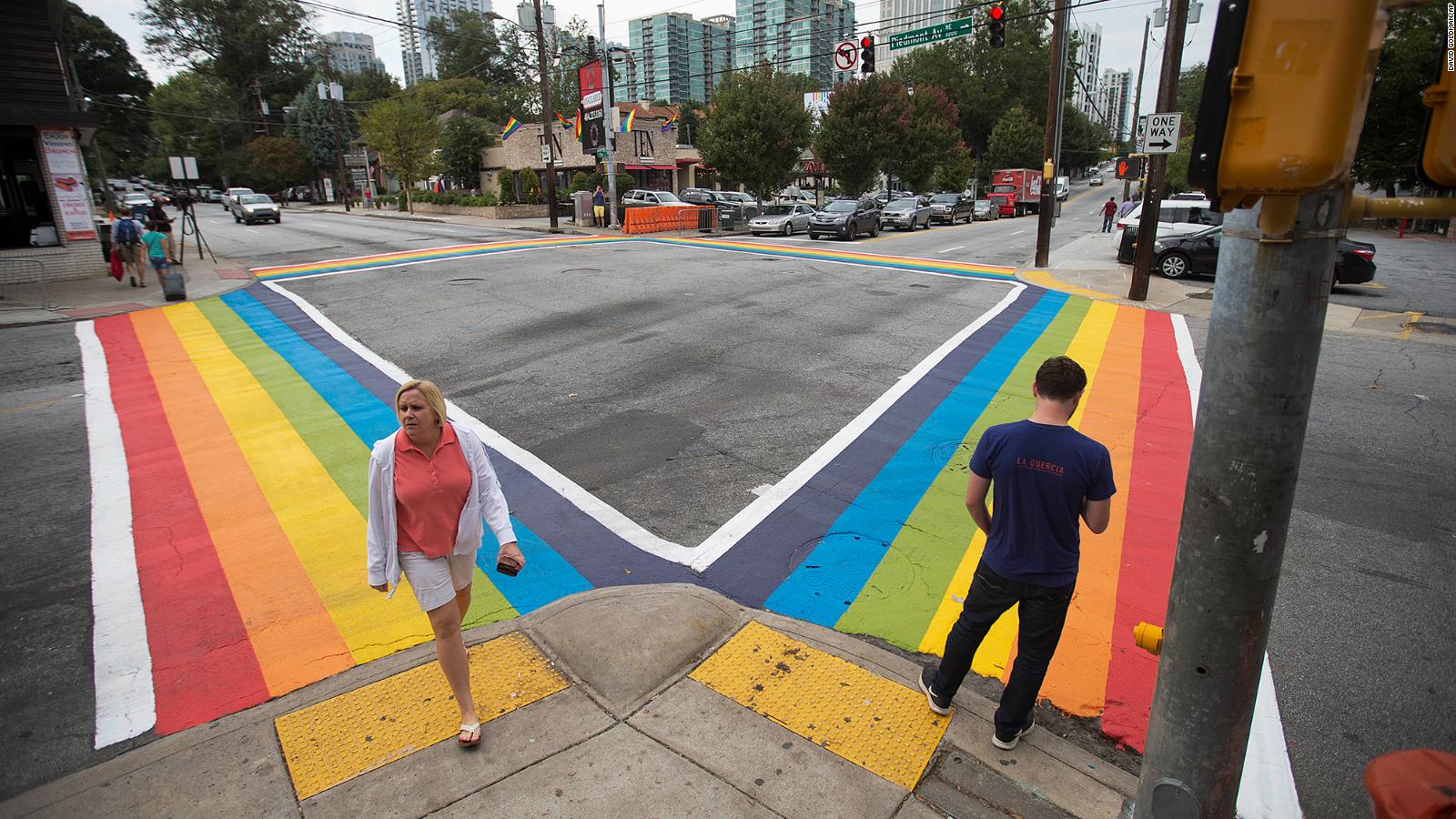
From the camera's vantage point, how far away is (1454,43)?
184 centimetres

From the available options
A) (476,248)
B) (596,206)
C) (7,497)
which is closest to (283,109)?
(596,206)

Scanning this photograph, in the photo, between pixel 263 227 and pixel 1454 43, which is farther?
pixel 263 227

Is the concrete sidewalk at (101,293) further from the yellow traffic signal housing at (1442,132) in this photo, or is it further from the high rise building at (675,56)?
the high rise building at (675,56)

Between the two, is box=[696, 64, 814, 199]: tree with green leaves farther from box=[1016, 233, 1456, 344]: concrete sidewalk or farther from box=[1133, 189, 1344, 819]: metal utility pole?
box=[1133, 189, 1344, 819]: metal utility pole

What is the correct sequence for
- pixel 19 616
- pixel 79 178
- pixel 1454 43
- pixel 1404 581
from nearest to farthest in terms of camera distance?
1. pixel 1454 43
2. pixel 19 616
3. pixel 1404 581
4. pixel 79 178

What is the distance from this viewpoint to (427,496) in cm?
349

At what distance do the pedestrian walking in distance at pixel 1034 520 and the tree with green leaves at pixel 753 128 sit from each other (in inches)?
1468

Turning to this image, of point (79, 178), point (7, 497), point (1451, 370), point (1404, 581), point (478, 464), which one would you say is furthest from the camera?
point (79, 178)

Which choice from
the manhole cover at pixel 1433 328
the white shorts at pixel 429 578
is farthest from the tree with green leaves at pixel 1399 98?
the white shorts at pixel 429 578

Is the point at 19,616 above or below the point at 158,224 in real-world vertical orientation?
below

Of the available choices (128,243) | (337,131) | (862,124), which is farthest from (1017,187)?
(337,131)

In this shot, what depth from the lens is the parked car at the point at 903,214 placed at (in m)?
34.8

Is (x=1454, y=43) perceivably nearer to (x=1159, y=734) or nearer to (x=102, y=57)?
(x=1159, y=734)

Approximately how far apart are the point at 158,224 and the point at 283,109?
246ft
